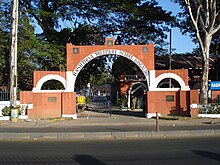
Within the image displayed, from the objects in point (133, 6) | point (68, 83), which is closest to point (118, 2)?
point (133, 6)

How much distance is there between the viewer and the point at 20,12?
32.5 metres

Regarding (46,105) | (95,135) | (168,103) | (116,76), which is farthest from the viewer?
(116,76)

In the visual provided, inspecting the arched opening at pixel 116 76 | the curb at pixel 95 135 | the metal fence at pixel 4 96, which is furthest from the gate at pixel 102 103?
the curb at pixel 95 135

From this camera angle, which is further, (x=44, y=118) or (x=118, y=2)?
(x=118, y=2)

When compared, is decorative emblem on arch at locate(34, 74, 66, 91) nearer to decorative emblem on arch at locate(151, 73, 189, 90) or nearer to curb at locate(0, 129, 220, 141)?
decorative emblem on arch at locate(151, 73, 189, 90)

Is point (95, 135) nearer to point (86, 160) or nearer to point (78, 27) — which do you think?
point (86, 160)

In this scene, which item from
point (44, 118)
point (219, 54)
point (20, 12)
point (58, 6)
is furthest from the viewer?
point (219, 54)

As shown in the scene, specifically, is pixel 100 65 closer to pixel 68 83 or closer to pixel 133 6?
pixel 133 6

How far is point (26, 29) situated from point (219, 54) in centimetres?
2933

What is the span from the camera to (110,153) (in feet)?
33.1

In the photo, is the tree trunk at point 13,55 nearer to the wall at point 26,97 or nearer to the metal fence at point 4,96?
the wall at point 26,97

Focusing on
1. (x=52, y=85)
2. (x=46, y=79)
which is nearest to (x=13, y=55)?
(x=46, y=79)

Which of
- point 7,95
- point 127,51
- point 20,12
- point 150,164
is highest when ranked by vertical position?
point 20,12

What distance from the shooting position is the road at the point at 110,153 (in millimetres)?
8805
